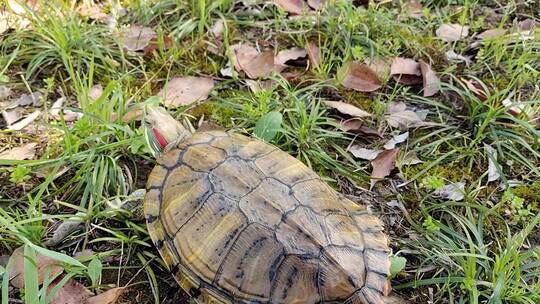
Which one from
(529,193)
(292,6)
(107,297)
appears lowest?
(529,193)

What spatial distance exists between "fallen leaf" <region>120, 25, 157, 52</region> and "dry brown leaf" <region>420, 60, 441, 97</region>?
1.81 m

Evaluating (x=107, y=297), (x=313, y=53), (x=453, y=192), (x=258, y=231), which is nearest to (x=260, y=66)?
(x=313, y=53)

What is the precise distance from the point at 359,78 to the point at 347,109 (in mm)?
299

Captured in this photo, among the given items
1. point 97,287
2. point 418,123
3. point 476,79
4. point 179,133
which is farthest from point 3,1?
point 476,79

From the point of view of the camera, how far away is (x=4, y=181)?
272cm

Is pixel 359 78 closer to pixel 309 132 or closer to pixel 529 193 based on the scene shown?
pixel 309 132

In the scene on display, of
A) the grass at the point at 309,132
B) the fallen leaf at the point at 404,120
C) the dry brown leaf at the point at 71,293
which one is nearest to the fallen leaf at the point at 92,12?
the grass at the point at 309,132

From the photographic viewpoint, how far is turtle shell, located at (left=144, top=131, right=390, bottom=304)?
6.59 ft

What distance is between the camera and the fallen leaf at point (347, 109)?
304 cm

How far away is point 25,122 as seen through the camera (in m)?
3.04

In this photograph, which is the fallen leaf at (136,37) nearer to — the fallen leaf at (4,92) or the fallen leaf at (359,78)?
the fallen leaf at (4,92)

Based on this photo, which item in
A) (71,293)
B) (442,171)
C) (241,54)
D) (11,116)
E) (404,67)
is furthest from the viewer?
(241,54)

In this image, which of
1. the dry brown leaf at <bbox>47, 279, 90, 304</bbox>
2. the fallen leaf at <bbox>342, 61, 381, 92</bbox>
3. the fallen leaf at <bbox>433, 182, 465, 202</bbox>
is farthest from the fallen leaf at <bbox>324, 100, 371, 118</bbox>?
the dry brown leaf at <bbox>47, 279, 90, 304</bbox>

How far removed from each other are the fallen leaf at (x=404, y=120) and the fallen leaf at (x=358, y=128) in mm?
132
